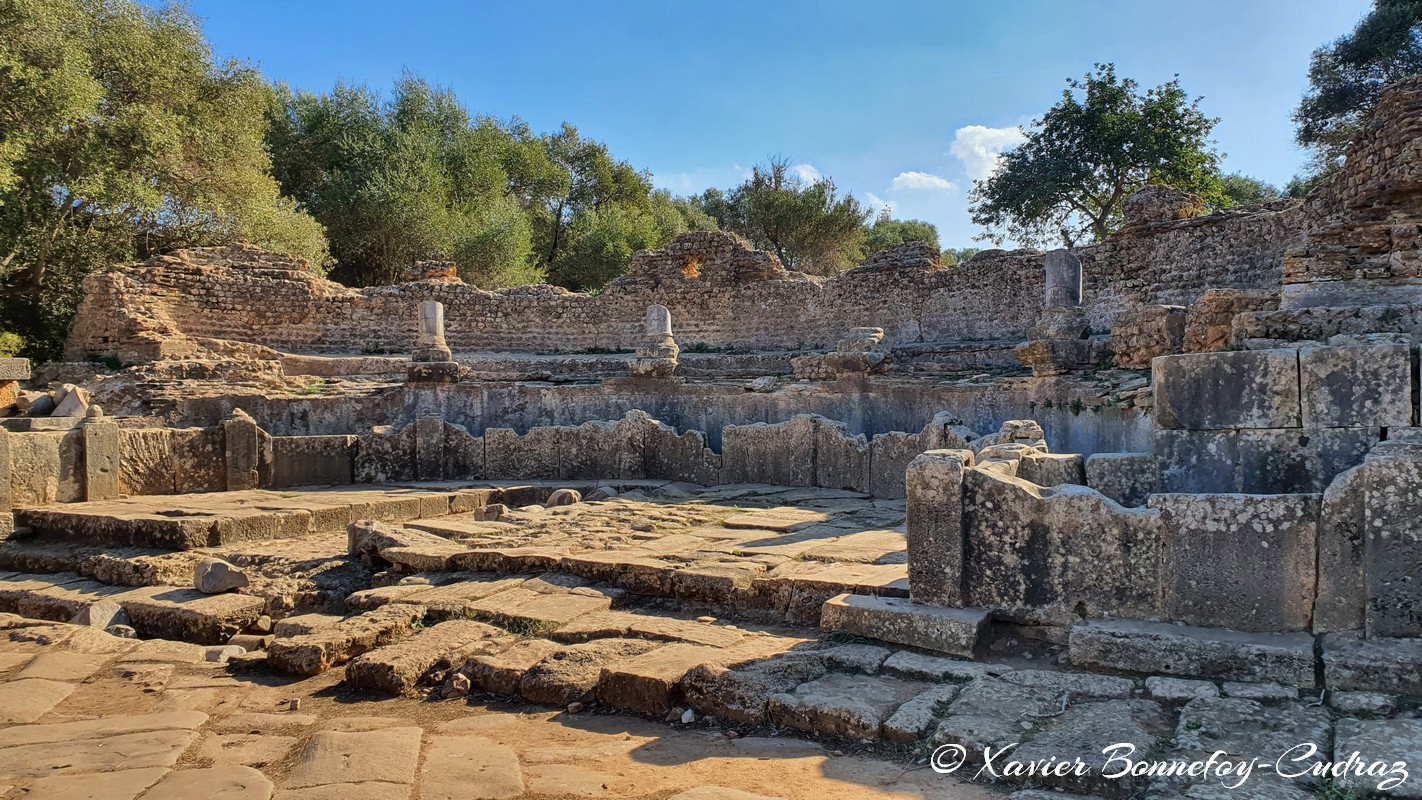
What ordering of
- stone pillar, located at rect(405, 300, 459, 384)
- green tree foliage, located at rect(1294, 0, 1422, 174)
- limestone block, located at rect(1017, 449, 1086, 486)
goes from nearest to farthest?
limestone block, located at rect(1017, 449, 1086, 486) < stone pillar, located at rect(405, 300, 459, 384) < green tree foliage, located at rect(1294, 0, 1422, 174)

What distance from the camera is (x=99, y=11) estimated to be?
59.1 ft

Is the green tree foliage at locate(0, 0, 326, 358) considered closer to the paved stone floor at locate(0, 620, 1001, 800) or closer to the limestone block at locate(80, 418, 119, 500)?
the limestone block at locate(80, 418, 119, 500)

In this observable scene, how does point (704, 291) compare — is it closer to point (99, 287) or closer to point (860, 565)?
point (99, 287)

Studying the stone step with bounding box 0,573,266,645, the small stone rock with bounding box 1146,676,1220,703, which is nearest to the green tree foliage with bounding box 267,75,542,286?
the stone step with bounding box 0,573,266,645

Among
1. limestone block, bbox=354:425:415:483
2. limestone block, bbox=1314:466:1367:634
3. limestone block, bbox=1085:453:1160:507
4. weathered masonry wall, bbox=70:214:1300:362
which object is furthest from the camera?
weathered masonry wall, bbox=70:214:1300:362

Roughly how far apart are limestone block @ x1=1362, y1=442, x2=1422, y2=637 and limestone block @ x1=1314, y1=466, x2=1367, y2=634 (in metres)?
0.04

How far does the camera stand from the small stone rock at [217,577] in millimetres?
6289

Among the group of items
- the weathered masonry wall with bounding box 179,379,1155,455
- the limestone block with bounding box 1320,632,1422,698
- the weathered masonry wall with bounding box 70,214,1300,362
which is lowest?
the limestone block with bounding box 1320,632,1422,698

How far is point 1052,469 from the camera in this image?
4926 millimetres

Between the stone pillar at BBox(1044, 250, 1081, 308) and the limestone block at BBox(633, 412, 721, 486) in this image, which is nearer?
the limestone block at BBox(633, 412, 721, 486)

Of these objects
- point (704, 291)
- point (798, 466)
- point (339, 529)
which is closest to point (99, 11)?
point (704, 291)

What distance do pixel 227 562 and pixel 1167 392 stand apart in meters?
6.91

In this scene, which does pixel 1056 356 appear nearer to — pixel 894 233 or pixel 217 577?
pixel 217 577

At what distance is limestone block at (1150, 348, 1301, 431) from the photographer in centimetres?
436
